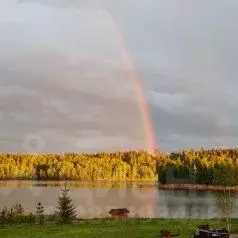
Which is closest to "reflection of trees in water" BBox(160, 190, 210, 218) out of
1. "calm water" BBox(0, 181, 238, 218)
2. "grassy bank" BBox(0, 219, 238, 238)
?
"calm water" BBox(0, 181, 238, 218)

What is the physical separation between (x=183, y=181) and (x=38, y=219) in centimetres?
15266

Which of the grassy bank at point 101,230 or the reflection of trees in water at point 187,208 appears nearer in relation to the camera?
the grassy bank at point 101,230

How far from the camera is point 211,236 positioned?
101 feet

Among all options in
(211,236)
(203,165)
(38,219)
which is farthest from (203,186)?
(211,236)

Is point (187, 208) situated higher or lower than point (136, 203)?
lower

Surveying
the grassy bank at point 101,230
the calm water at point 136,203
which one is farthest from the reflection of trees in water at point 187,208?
the grassy bank at point 101,230

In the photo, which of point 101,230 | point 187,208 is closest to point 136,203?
point 187,208

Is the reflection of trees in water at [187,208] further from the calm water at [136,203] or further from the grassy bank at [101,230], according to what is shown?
the grassy bank at [101,230]

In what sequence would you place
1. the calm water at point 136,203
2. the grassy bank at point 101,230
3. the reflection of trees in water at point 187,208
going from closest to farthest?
the grassy bank at point 101,230, the reflection of trees in water at point 187,208, the calm water at point 136,203

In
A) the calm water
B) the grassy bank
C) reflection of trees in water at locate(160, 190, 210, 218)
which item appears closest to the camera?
the grassy bank

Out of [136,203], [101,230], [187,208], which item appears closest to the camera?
[101,230]

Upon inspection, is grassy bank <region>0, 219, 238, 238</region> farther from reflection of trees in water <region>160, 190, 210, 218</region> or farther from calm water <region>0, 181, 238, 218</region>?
reflection of trees in water <region>160, 190, 210, 218</region>

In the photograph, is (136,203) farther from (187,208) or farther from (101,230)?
(101,230)

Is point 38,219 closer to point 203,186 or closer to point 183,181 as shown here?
point 203,186
